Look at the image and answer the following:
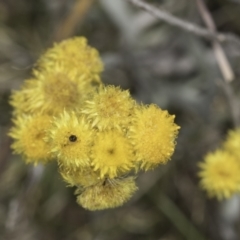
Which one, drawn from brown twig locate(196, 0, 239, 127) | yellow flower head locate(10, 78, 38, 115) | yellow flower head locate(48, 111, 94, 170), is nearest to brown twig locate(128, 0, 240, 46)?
brown twig locate(196, 0, 239, 127)

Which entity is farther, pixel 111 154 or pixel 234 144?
pixel 234 144

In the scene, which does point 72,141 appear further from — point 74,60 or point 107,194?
point 74,60

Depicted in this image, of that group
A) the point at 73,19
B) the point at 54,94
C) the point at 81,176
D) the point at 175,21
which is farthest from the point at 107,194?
the point at 73,19

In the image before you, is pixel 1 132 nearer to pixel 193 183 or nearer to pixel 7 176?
pixel 7 176

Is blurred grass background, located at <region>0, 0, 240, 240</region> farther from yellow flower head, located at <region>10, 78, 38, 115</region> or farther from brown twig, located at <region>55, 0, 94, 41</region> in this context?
yellow flower head, located at <region>10, 78, 38, 115</region>

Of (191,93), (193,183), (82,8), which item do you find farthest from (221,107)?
(82,8)

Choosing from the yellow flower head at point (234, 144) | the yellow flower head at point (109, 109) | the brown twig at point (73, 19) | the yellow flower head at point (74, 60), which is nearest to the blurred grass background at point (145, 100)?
the brown twig at point (73, 19)
